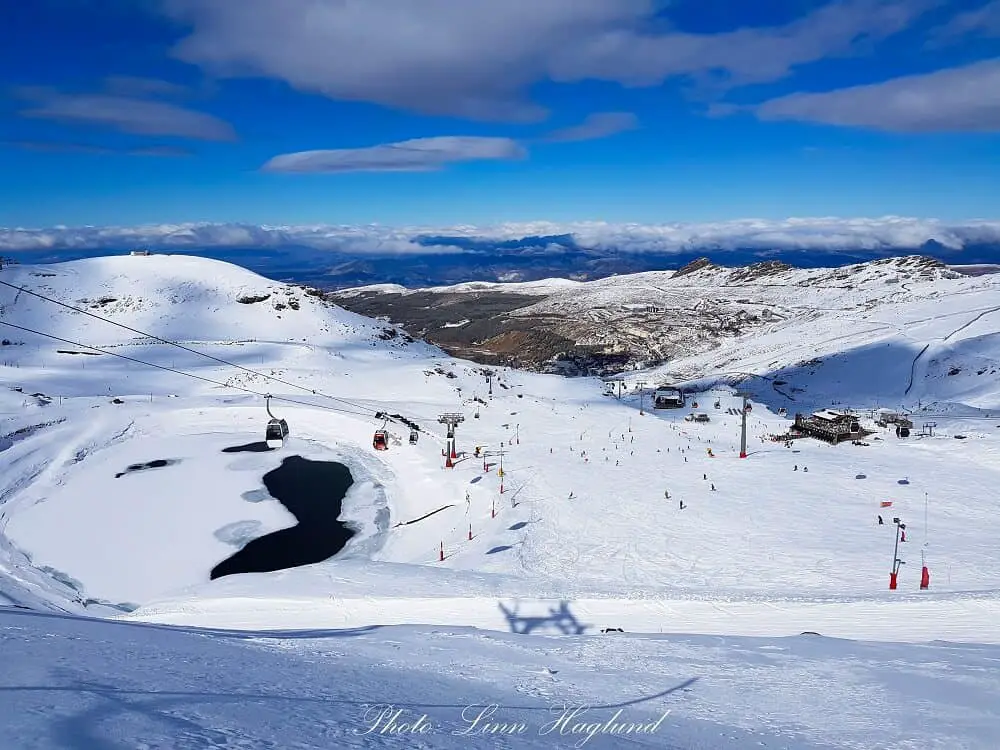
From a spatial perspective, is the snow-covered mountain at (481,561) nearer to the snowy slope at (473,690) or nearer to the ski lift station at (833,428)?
the snowy slope at (473,690)

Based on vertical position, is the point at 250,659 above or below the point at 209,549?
above

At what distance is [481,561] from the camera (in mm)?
21875

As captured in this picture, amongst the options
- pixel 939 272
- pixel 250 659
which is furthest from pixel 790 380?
pixel 939 272

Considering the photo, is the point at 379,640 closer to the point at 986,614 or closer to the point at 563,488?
the point at 986,614

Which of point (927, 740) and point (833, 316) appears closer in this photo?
point (927, 740)

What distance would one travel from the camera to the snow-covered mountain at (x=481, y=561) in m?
7.98

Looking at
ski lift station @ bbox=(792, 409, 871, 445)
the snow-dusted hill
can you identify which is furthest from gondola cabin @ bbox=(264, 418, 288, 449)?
the snow-dusted hill

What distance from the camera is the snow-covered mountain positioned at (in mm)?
7977

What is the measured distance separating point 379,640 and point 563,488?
57.1ft

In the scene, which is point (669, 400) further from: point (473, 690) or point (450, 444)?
point (473, 690)

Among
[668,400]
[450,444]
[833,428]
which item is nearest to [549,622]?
[450,444]

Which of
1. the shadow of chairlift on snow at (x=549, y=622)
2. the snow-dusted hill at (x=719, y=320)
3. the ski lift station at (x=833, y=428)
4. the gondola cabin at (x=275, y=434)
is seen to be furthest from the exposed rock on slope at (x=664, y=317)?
the shadow of chairlift on snow at (x=549, y=622)

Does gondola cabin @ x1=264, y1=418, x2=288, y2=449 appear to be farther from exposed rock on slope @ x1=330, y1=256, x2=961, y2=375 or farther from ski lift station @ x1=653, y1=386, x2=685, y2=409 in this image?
exposed rock on slope @ x1=330, y1=256, x2=961, y2=375

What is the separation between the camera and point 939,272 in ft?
483
